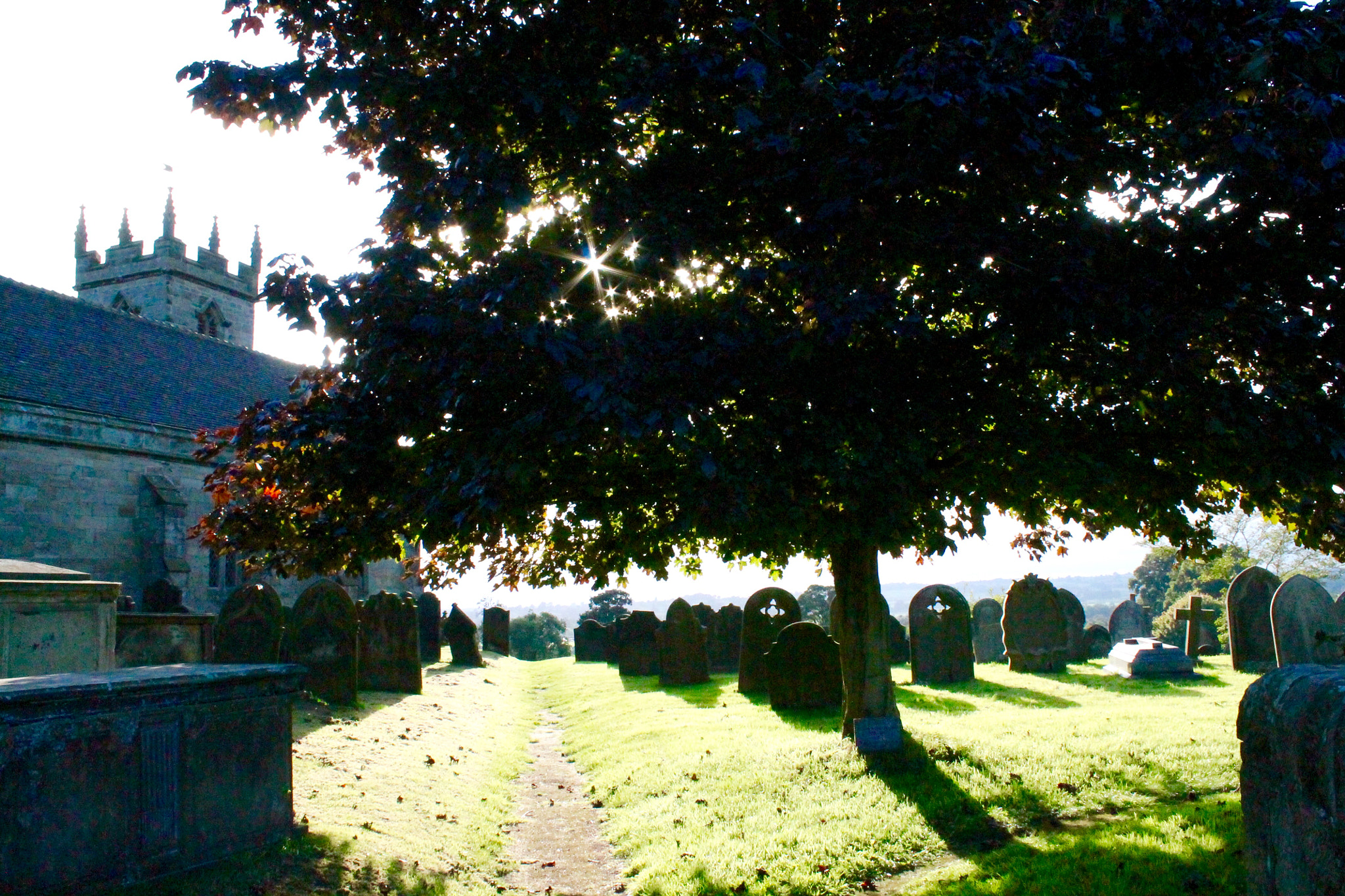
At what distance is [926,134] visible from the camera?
5672 mm

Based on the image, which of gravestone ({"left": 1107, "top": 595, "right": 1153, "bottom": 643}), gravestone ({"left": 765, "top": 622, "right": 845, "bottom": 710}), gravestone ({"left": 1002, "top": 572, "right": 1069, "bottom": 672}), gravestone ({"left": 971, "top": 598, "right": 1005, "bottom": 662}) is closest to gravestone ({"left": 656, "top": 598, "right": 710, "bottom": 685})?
gravestone ({"left": 765, "top": 622, "right": 845, "bottom": 710})

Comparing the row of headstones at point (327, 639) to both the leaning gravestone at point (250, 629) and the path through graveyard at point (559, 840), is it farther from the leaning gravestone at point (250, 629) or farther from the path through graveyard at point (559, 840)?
the path through graveyard at point (559, 840)

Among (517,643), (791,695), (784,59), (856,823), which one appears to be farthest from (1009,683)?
(517,643)

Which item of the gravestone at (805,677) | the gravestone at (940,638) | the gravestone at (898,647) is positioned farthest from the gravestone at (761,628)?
the gravestone at (898,647)

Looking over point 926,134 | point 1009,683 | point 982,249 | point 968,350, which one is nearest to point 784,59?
point 926,134

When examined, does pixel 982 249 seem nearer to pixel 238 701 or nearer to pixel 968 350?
pixel 968 350

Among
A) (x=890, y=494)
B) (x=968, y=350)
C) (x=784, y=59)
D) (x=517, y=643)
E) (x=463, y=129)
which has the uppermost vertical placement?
(x=784, y=59)

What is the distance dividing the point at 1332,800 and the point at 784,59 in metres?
5.61

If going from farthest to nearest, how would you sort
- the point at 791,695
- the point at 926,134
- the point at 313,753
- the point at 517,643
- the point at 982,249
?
the point at 517,643, the point at 791,695, the point at 313,753, the point at 982,249, the point at 926,134

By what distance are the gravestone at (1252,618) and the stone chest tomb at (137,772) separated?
1715 cm

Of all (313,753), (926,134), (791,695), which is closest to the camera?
(926,134)

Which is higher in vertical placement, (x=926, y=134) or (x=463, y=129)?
(x=463, y=129)

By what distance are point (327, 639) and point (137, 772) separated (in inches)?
334

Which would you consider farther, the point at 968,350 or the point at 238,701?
the point at 968,350
